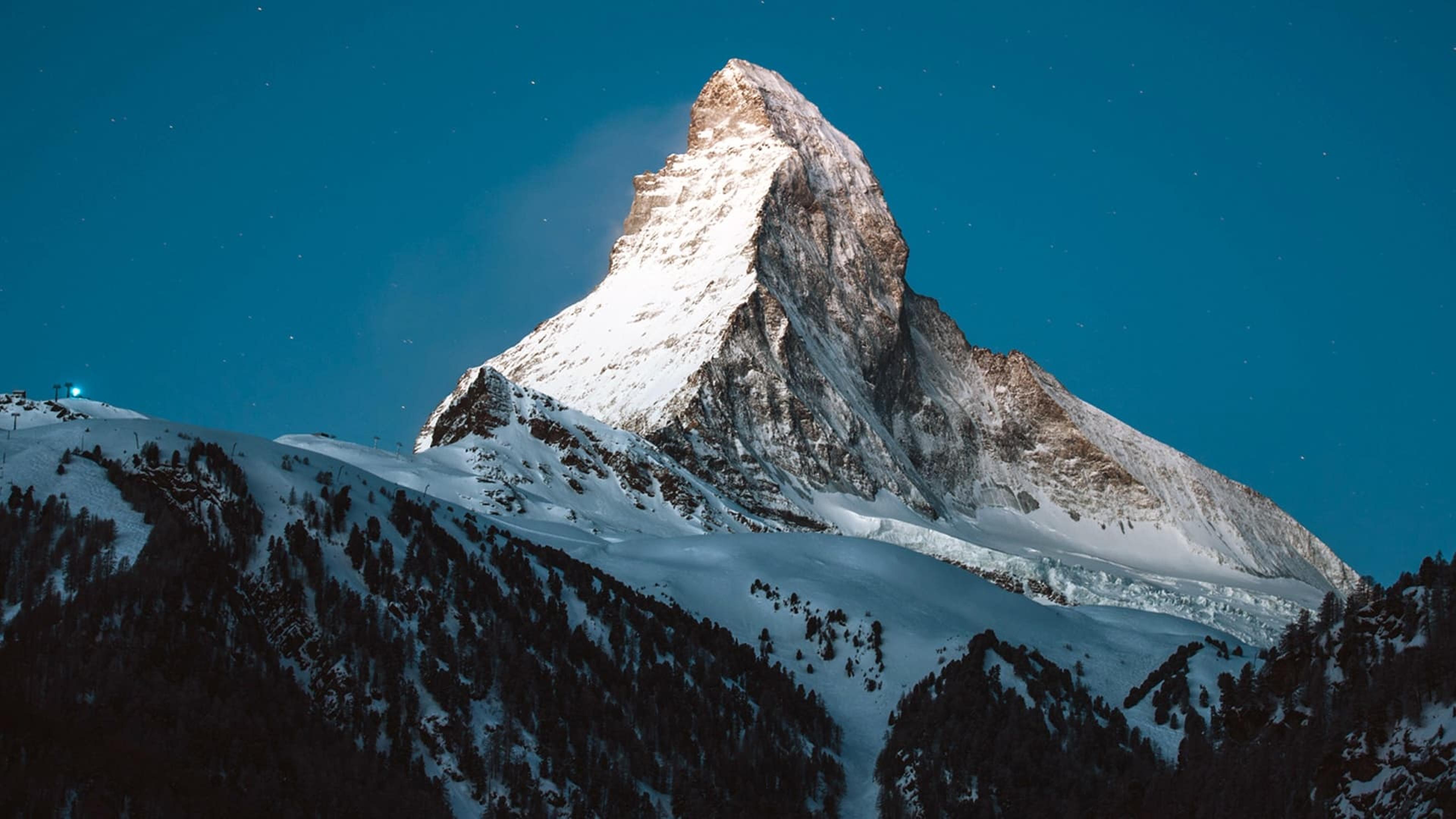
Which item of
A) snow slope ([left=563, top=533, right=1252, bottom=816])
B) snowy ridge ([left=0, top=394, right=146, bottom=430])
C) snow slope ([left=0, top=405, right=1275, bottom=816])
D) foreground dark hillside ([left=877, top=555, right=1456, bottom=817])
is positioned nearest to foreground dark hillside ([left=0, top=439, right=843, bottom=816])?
snow slope ([left=0, top=405, right=1275, bottom=816])

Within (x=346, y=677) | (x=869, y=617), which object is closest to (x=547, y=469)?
(x=869, y=617)

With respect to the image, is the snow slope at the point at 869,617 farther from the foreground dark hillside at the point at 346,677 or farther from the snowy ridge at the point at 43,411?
the snowy ridge at the point at 43,411

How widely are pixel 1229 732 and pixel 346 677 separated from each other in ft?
127

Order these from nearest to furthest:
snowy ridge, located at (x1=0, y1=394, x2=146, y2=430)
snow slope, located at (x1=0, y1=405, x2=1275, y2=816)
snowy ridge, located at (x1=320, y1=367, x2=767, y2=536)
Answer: snow slope, located at (x1=0, y1=405, x2=1275, y2=816) < snowy ridge, located at (x1=0, y1=394, x2=146, y2=430) < snowy ridge, located at (x1=320, y1=367, x2=767, y2=536)

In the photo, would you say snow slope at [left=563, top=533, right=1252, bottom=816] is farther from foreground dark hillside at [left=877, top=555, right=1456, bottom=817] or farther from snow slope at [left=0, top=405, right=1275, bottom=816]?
foreground dark hillside at [left=877, top=555, right=1456, bottom=817]

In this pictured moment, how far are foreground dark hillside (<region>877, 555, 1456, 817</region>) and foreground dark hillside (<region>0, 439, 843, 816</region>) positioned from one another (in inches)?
262

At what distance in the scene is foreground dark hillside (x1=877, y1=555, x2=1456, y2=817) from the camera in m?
53.0

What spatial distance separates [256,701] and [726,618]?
3509cm

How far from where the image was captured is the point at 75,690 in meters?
52.2

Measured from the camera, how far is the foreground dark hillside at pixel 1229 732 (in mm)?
52969

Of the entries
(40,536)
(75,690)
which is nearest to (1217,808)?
(75,690)

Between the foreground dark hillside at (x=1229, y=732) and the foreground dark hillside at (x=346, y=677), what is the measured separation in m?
6.64

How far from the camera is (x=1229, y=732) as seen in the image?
66.0m

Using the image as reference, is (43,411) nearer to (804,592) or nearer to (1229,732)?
(804,592)
